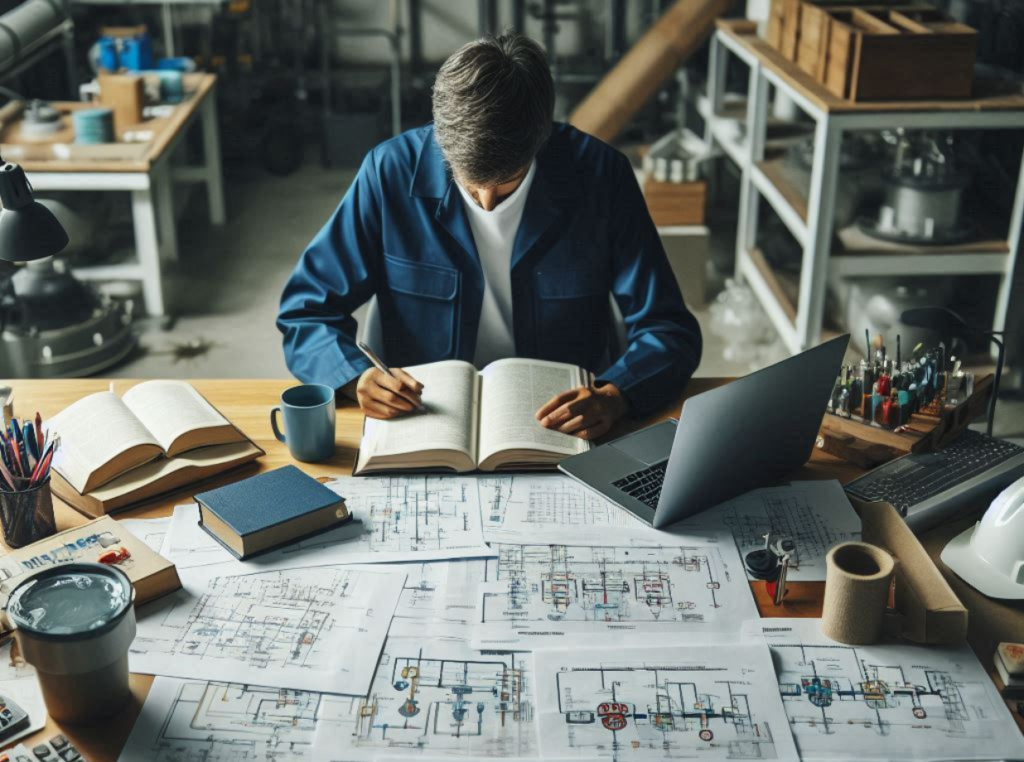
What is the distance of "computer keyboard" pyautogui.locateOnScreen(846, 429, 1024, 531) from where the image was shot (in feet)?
4.93

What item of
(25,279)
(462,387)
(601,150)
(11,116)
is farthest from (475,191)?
(11,116)

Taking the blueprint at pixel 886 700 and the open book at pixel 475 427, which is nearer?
the blueprint at pixel 886 700

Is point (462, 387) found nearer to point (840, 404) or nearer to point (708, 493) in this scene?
point (708, 493)

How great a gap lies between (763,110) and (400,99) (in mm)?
2926

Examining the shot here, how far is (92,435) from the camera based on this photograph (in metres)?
1.58

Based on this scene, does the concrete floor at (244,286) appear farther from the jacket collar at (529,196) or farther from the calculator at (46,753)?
the calculator at (46,753)

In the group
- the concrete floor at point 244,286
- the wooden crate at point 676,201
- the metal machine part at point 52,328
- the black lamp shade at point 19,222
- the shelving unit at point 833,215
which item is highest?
the black lamp shade at point 19,222

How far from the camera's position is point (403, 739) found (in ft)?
3.76

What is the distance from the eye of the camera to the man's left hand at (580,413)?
5.49 ft

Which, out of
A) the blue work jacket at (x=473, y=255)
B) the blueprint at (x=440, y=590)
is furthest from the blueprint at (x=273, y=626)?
the blue work jacket at (x=473, y=255)

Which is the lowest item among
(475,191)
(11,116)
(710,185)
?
(710,185)

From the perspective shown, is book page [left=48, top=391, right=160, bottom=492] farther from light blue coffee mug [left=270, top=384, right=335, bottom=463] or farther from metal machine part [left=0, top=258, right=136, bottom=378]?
metal machine part [left=0, top=258, right=136, bottom=378]

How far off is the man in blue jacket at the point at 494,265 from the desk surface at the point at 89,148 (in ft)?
6.43

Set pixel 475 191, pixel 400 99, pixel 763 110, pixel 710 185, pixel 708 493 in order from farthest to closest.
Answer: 1. pixel 400 99
2. pixel 710 185
3. pixel 763 110
4. pixel 475 191
5. pixel 708 493
